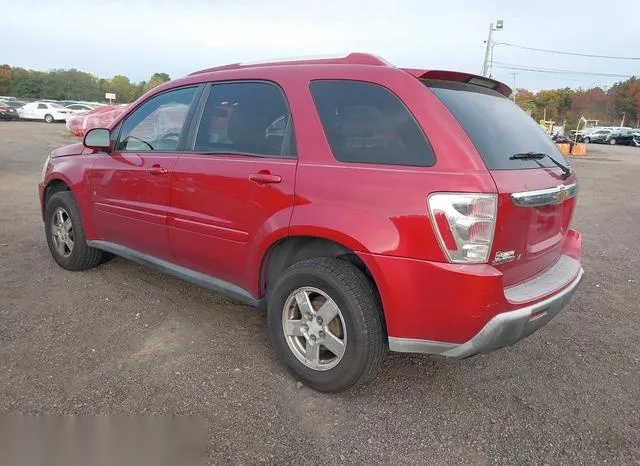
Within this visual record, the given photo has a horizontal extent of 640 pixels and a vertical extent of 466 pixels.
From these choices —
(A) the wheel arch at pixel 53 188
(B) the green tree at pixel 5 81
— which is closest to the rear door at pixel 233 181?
(A) the wheel arch at pixel 53 188

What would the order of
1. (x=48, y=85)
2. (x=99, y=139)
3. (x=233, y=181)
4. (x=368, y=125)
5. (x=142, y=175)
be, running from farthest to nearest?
(x=48, y=85), (x=99, y=139), (x=142, y=175), (x=233, y=181), (x=368, y=125)

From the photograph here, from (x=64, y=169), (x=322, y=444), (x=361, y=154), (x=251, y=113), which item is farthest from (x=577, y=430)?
(x=64, y=169)

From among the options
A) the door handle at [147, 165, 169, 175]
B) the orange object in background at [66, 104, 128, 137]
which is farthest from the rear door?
the orange object in background at [66, 104, 128, 137]

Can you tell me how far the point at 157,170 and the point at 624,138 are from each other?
55.5 metres

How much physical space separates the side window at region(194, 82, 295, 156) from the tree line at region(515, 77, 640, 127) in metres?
93.2

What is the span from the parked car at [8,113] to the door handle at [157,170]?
37.1m

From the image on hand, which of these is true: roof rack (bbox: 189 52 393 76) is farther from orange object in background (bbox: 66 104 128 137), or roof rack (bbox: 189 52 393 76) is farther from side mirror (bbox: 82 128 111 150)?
orange object in background (bbox: 66 104 128 137)

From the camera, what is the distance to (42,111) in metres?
35.4

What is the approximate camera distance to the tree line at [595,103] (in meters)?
88.6

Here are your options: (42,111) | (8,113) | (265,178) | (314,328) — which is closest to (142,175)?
(265,178)

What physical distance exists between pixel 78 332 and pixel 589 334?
3.79 metres

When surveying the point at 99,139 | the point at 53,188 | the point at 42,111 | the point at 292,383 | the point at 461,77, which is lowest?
the point at 292,383

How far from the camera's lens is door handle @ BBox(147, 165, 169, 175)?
139 inches

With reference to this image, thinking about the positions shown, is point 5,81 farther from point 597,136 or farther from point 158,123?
point 158,123
